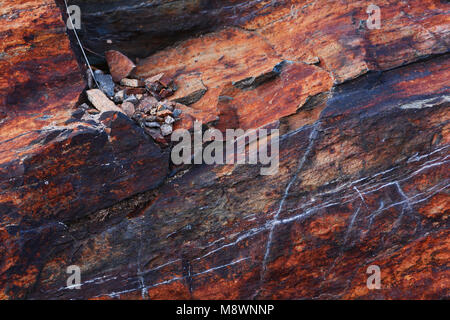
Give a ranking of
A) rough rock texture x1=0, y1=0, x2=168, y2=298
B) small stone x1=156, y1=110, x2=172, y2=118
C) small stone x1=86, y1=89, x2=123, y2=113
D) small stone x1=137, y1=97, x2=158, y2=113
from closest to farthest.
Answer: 1. rough rock texture x1=0, y1=0, x2=168, y2=298
2. small stone x1=86, y1=89, x2=123, y2=113
3. small stone x1=156, y1=110, x2=172, y2=118
4. small stone x1=137, y1=97, x2=158, y2=113

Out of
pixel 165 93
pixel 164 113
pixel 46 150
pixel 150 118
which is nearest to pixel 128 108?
pixel 150 118

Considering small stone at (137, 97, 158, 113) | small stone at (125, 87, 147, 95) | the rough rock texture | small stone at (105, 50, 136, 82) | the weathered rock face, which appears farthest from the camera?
small stone at (105, 50, 136, 82)

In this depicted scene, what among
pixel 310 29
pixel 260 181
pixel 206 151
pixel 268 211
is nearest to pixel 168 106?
pixel 206 151

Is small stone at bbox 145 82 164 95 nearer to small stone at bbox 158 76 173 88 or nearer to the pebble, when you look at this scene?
small stone at bbox 158 76 173 88

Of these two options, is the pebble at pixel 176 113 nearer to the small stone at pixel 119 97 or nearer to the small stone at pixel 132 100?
the small stone at pixel 132 100

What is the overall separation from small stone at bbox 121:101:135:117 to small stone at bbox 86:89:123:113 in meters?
0.13

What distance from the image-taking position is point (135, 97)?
428cm

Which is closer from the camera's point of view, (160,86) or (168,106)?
(168,106)

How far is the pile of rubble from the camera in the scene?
13.2ft

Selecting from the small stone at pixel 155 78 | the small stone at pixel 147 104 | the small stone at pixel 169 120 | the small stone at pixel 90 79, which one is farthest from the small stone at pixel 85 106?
the small stone at pixel 169 120

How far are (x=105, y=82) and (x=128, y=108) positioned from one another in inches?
19.9

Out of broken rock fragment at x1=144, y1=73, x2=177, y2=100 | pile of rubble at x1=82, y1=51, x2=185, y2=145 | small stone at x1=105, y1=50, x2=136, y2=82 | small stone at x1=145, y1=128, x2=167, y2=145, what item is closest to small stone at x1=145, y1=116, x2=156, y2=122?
pile of rubble at x1=82, y1=51, x2=185, y2=145

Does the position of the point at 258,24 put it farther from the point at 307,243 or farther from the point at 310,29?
the point at 307,243

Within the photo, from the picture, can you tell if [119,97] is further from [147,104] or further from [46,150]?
[46,150]
